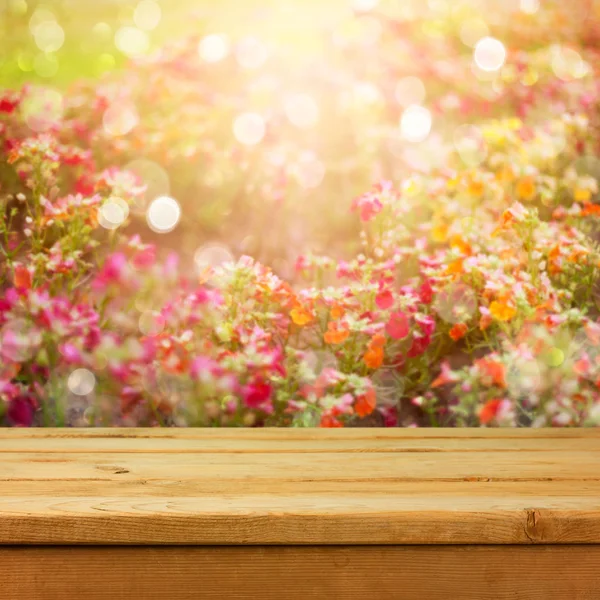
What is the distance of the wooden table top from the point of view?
910 millimetres

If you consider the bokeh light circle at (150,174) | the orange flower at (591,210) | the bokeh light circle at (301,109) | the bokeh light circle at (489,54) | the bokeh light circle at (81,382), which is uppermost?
the bokeh light circle at (489,54)

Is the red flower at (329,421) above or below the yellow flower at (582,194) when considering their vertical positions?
below

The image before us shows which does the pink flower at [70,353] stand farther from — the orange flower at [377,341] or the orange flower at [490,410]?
the orange flower at [490,410]

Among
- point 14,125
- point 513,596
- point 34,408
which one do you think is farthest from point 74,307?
point 513,596

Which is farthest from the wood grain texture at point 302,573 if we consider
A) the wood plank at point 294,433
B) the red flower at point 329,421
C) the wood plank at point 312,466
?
the red flower at point 329,421

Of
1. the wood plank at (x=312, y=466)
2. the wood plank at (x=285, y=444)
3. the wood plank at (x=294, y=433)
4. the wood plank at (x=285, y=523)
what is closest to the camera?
the wood plank at (x=285, y=523)

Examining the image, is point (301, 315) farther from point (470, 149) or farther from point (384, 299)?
point (470, 149)

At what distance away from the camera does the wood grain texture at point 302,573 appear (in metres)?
0.90

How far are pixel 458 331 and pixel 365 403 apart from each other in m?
0.29

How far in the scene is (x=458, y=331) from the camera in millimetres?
1878

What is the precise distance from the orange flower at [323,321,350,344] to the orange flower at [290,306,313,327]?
0.05 m

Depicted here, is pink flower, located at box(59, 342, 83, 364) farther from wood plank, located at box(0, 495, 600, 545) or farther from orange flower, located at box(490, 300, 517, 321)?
orange flower, located at box(490, 300, 517, 321)

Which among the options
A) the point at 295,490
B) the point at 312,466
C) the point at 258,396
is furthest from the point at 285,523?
the point at 258,396

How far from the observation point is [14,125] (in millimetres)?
1858
